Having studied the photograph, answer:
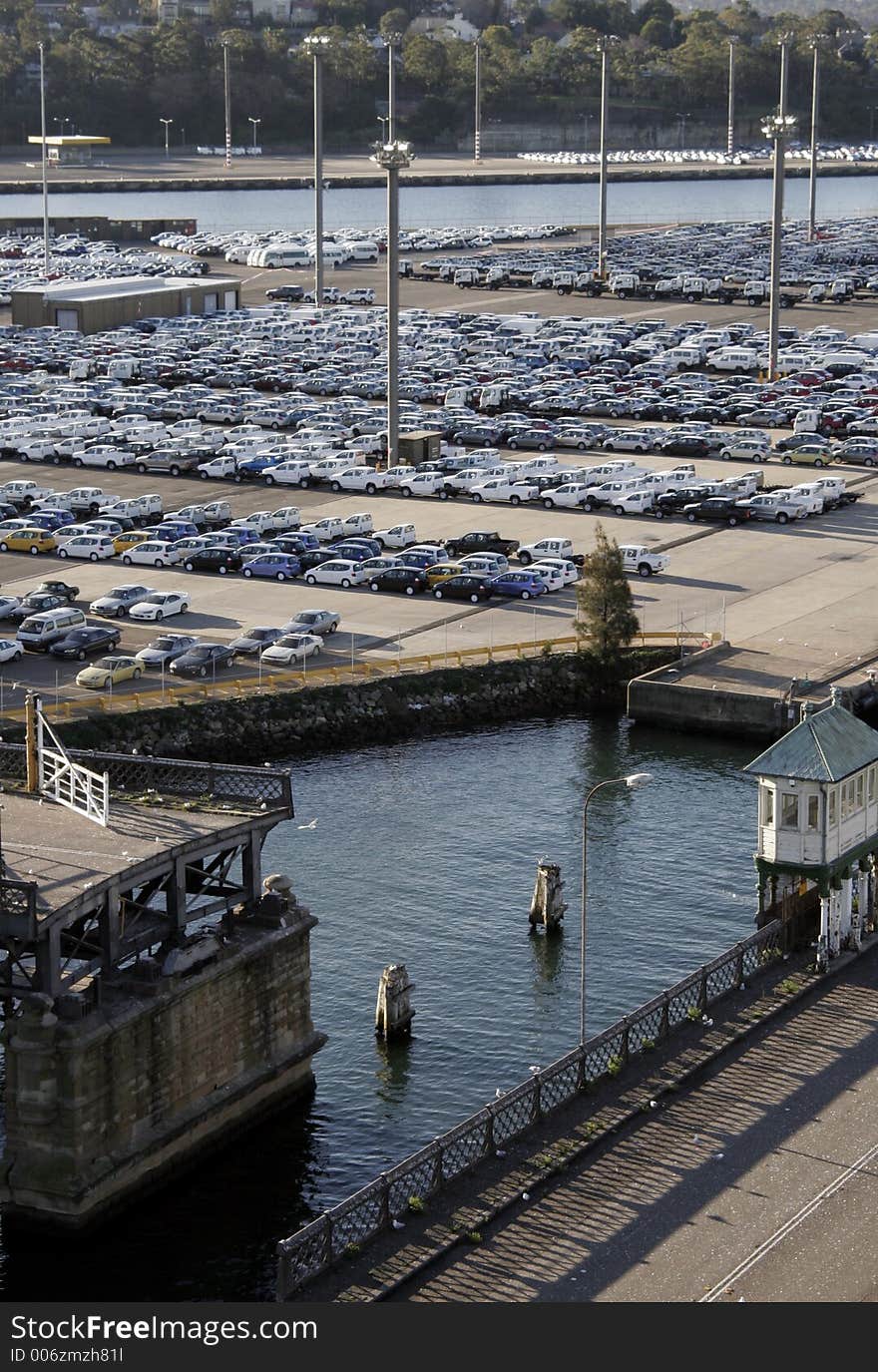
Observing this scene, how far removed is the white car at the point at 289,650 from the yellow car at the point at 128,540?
52.6ft

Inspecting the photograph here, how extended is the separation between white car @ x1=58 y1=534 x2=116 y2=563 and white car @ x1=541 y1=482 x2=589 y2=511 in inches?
775

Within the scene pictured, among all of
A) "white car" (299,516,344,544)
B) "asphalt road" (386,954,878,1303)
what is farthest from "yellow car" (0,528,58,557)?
"asphalt road" (386,954,878,1303)

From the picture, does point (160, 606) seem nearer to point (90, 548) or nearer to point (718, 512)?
point (90, 548)

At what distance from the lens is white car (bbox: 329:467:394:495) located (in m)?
105

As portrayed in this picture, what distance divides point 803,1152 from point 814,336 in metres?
116

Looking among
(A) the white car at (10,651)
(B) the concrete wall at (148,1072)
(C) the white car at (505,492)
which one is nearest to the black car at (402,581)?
(A) the white car at (10,651)

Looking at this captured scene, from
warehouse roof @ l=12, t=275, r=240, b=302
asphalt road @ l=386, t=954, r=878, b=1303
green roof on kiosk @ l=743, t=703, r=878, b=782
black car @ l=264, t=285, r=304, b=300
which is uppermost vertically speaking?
warehouse roof @ l=12, t=275, r=240, b=302

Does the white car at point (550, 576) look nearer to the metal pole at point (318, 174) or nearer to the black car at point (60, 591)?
the black car at point (60, 591)

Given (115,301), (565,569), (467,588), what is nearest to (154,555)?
(467,588)

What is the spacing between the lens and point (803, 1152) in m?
40.4

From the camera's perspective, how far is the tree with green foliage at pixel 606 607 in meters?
75.7

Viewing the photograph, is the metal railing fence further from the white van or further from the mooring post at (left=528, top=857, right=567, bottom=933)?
the white van

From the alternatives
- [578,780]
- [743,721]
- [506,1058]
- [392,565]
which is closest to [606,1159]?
[506,1058]

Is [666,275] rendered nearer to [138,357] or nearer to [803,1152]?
[138,357]
